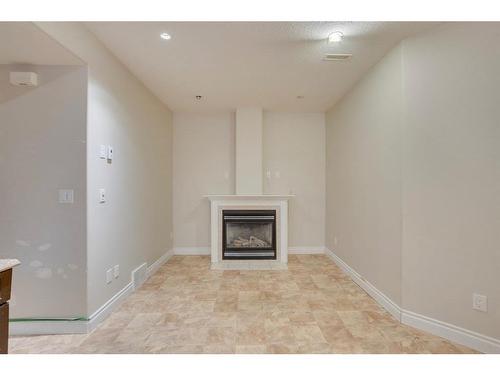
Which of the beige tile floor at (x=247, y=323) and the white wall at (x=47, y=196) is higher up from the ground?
the white wall at (x=47, y=196)

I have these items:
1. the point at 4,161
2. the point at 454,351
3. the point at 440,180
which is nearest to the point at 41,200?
the point at 4,161

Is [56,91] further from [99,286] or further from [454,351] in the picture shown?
[454,351]

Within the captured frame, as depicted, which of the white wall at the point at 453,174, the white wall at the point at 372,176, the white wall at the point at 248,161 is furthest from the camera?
the white wall at the point at 248,161

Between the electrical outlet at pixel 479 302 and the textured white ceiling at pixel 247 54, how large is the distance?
209 centimetres

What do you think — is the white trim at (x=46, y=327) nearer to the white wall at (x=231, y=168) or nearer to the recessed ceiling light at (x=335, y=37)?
the white wall at (x=231, y=168)

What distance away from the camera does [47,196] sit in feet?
→ 7.06

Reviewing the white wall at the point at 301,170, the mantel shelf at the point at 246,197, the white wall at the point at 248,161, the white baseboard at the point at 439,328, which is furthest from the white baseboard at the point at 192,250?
the white baseboard at the point at 439,328

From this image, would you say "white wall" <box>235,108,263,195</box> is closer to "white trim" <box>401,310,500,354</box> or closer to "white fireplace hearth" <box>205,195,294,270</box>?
"white fireplace hearth" <box>205,195,294,270</box>

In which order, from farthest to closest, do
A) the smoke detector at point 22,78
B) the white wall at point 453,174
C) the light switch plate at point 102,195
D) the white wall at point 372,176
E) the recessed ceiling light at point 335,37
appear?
the white wall at point 372,176, the light switch plate at point 102,195, the recessed ceiling light at point 335,37, the smoke detector at point 22,78, the white wall at point 453,174

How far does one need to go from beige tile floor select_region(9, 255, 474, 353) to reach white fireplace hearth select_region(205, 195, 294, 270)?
76 centimetres

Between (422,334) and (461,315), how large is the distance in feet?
1.08

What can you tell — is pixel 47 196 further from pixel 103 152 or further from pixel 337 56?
pixel 337 56

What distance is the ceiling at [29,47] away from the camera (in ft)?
5.45

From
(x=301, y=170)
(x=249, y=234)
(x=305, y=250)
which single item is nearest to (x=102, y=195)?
(x=249, y=234)
